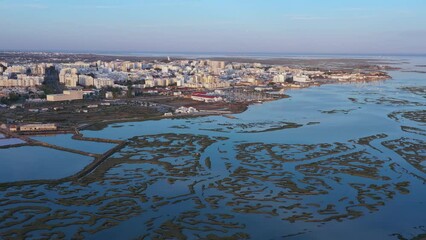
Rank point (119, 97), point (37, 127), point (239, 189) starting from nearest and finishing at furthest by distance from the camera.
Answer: point (239, 189) → point (37, 127) → point (119, 97)

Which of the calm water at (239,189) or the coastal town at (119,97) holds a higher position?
the coastal town at (119,97)

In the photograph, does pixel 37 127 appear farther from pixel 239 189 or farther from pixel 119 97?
pixel 119 97

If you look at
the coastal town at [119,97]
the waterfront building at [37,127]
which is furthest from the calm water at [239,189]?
the coastal town at [119,97]

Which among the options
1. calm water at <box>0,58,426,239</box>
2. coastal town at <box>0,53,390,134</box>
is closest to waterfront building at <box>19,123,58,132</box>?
coastal town at <box>0,53,390,134</box>

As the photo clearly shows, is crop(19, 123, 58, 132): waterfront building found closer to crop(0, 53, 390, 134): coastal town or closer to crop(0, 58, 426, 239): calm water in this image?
crop(0, 53, 390, 134): coastal town

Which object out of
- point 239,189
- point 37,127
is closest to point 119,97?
point 37,127

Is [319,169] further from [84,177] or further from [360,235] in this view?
[84,177]

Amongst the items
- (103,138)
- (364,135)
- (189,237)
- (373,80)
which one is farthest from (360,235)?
(373,80)

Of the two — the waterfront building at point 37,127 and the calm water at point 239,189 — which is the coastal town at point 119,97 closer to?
the waterfront building at point 37,127
